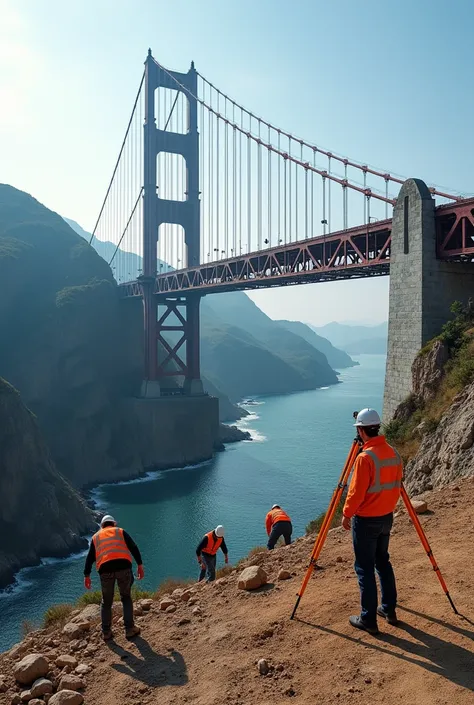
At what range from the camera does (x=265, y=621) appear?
210 inches

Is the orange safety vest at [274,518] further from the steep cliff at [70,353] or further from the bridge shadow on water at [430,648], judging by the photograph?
the steep cliff at [70,353]

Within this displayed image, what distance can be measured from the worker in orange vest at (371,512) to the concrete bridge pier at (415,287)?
10.5 metres

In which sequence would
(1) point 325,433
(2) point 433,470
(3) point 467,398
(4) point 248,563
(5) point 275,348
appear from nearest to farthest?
(4) point 248,563
(2) point 433,470
(3) point 467,398
(1) point 325,433
(5) point 275,348

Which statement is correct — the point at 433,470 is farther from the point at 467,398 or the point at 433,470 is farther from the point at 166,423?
the point at 166,423

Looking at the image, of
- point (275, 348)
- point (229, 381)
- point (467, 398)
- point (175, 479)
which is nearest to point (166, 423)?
point (175, 479)

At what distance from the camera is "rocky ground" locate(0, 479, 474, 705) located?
4.12 meters

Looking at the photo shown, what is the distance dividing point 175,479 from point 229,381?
225 ft

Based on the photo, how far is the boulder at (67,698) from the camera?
15.4 feet

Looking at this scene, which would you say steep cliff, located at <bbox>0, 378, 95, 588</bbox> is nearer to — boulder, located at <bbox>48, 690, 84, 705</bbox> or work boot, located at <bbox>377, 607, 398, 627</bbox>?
boulder, located at <bbox>48, 690, 84, 705</bbox>

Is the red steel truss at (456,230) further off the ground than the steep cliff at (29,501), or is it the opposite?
the red steel truss at (456,230)

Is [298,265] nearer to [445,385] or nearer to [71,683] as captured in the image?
[445,385]

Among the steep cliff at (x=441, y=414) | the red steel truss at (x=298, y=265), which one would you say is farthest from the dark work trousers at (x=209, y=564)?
the red steel truss at (x=298, y=265)

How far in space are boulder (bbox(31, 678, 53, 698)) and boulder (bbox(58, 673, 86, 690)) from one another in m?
0.14

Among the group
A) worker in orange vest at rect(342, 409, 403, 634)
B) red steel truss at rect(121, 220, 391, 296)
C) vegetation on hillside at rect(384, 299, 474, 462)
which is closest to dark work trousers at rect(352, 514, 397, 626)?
worker in orange vest at rect(342, 409, 403, 634)
